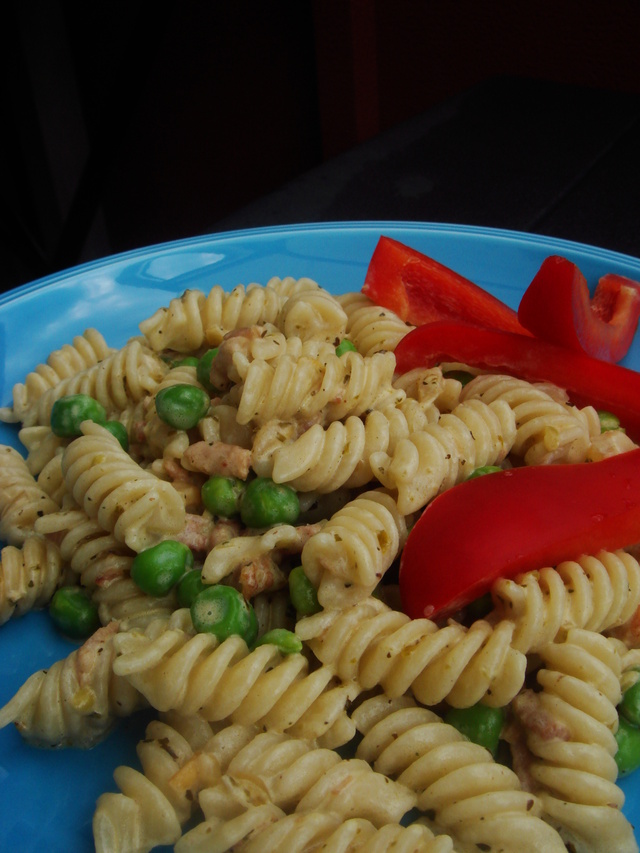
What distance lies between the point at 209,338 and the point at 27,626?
4.14 ft

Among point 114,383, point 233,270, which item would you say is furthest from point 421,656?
point 233,270

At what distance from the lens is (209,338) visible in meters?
3.04

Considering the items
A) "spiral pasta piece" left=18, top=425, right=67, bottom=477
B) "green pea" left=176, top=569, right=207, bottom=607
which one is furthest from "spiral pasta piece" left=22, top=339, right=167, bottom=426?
"green pea" left=176, top=569, right=207, bottom=607

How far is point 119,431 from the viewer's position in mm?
2773

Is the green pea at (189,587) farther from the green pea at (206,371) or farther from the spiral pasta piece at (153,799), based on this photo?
the green pea at (206,371)

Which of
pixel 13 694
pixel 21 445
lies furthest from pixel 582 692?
pixel 21 445

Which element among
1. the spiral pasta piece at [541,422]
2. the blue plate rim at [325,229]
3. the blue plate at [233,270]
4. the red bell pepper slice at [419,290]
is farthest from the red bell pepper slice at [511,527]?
the blue plate rim at [325,229]

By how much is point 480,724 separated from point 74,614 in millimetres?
1220

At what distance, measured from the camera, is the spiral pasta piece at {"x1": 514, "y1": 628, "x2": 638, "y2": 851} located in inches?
69.9

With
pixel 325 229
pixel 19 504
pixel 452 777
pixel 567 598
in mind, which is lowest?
pixel 452 777

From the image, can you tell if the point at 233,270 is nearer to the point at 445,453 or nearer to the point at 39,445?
the point at 39,445

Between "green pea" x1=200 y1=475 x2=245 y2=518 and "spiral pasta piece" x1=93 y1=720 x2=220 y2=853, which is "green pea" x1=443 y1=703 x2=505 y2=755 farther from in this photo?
"green pea" x1=200 y1=475 x2=245 y2=518

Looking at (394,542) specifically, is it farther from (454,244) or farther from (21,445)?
(454,244)

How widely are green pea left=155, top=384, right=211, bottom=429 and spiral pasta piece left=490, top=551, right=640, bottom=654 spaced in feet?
3.74
